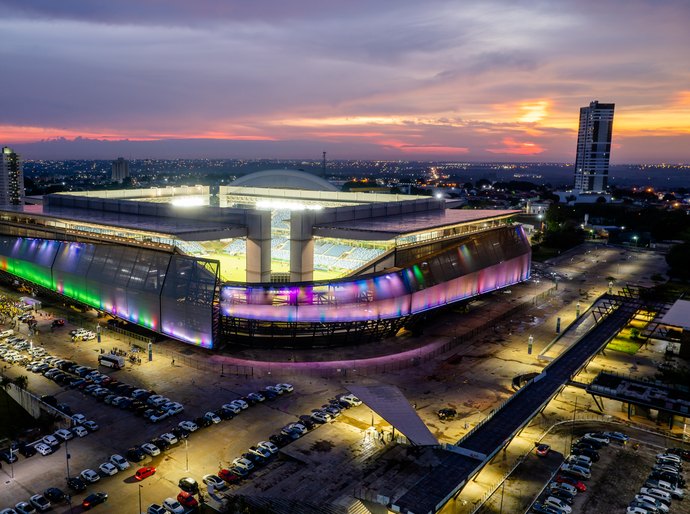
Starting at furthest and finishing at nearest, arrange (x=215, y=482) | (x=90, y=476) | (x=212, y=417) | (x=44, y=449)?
(x=212, y=417), (x=44, y=449), (x=90, y=476), (x=215, y=482)

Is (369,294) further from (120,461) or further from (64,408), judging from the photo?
(64,408)

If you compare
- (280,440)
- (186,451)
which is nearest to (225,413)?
(186,451)

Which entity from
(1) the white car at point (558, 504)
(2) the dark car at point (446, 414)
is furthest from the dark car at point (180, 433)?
(1) the white car at point (558, 504)

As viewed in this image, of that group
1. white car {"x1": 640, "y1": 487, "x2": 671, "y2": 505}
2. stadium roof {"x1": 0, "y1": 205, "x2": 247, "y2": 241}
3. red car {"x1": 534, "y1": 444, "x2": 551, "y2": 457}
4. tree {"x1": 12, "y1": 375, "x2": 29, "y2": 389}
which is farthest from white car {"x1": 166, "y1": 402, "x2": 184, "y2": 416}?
white car {"x1": 640, "y1": 487, "x2": 671, "y2": 505}

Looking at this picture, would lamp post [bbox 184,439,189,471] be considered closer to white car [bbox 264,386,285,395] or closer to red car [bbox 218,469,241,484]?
red car [bbox 218,469,241,484]

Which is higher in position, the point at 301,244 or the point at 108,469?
the point at 301,244

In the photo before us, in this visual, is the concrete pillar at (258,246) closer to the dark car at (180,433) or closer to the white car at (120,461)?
the dark car at (180,433)
